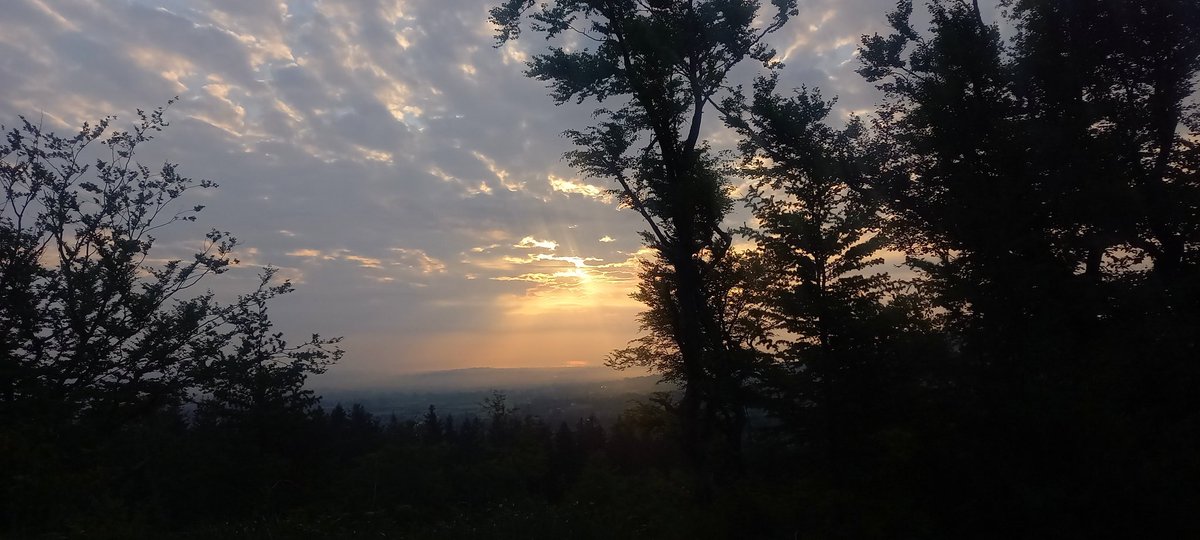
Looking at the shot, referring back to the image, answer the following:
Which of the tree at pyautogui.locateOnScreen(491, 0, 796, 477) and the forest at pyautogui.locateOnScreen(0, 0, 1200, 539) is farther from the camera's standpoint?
the tree at pyautogui.locateOnScreen(491, 0, 796, 477)

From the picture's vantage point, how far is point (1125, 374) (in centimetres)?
1110

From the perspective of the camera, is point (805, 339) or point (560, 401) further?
point (560, 401)

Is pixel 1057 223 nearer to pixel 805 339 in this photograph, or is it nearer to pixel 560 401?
pixel 805 339

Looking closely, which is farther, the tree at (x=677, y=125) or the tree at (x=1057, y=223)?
the tree at (x=677, y=125)

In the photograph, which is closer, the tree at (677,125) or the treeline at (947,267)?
the treeline at (947,267)

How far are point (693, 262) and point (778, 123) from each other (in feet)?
15.9

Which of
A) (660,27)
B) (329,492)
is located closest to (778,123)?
(660,27)

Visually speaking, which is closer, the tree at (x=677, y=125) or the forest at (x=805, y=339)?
the forest at (x=805, y=339)

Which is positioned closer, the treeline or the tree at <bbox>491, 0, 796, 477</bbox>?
the treeline

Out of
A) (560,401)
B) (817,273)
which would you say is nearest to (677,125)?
(817,273)

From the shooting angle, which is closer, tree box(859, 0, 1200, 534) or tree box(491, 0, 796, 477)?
tree box(859, 0, 1200, 534)

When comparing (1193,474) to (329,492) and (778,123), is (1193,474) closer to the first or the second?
(778,123)

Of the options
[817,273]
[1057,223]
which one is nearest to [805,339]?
[817,273]

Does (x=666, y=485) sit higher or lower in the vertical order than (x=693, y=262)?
lower
